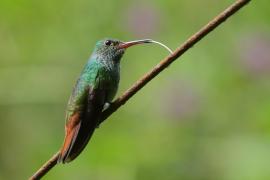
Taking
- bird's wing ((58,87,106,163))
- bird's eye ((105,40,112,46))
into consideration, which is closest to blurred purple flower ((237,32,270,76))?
bird's eye ((105,40,112,46))

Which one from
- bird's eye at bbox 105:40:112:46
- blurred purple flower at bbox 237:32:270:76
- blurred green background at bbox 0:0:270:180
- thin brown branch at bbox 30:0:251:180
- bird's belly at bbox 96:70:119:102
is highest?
thin brown branch at bbox 30:0:251:180

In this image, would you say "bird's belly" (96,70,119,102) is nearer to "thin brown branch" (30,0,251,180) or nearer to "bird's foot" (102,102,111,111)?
"bird's foot" (102,102,111,111)

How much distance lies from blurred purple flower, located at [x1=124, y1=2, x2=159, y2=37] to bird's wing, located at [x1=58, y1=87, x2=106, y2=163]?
300 cm

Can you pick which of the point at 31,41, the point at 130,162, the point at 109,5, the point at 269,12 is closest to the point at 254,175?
the point at 130,162

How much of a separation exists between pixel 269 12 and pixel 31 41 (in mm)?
2177

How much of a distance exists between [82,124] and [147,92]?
3362 millimetres

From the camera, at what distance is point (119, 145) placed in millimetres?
5824

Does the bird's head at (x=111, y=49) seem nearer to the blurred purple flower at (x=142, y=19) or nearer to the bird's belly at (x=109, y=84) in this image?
the bird's belly at (x=109, y=84)

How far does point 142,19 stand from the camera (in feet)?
20.7

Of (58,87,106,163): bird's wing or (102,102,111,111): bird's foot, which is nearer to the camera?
(58,87,106,163): bird's wing

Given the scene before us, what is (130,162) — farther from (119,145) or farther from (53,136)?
(53,136)

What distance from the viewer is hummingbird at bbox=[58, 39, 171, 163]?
284cm

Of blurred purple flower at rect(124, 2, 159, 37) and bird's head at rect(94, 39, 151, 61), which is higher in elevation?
bird's head at rect(94, 39, 151, 61)

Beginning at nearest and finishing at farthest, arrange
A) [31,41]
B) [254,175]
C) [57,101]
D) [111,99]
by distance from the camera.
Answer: [111,99]
[254,175]
[57,101]
[31,41]
